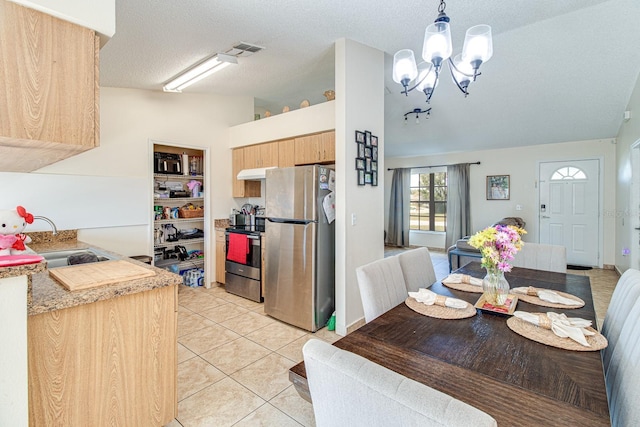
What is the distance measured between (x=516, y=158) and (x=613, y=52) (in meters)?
2.87

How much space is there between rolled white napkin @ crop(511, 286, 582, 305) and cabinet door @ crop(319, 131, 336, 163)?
214cm

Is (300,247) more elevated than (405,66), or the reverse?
(405,66)

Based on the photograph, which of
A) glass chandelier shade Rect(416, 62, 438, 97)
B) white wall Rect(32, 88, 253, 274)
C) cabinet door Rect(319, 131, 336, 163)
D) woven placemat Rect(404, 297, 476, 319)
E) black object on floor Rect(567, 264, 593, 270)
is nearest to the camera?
woven placemat Rect(404, 297, 476, 319)

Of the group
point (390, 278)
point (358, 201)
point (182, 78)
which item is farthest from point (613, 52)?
point (182, 78)

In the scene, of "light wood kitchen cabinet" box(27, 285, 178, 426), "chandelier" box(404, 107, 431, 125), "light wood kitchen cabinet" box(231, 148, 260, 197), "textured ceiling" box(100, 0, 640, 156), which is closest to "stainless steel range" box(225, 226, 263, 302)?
"light wood kitchen cabinet" box(231, 148, 260, 197)

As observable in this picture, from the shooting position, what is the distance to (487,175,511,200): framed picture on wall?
20.4ft

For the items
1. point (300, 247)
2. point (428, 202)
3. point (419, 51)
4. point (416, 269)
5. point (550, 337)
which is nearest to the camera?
point (550, 337)

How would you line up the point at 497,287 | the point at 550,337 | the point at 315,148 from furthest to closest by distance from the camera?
the point at 315,148, the point at 497,287, the point at 550,337

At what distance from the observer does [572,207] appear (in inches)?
222

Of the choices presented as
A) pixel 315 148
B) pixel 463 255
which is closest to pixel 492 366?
pixel 315 148

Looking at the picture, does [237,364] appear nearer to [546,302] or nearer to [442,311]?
[442,311]

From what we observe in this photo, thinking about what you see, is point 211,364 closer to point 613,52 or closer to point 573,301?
point 573,301

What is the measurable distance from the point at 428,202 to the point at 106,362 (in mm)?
7113

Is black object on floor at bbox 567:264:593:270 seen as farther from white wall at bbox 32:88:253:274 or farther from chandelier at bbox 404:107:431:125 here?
white wall at bbox 32:88:253:274
